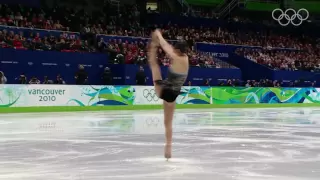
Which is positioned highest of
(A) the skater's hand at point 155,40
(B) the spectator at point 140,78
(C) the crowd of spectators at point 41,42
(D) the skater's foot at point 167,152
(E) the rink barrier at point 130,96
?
(C) the crowd of spectators at point 41,42

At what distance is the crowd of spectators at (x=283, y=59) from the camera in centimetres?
3291

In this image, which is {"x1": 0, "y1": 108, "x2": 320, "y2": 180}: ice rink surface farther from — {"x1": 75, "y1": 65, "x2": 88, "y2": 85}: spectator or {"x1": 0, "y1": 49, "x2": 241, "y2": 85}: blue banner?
{"x1": 75, "y1": 65, "x2": 88, "y2": 85}: spectator

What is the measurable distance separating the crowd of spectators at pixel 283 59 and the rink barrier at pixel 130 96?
3.69 metres

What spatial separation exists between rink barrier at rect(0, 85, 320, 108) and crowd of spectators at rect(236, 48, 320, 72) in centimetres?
369

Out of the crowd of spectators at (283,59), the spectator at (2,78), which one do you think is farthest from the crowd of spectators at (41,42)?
the crowd of spectators at (283,59)

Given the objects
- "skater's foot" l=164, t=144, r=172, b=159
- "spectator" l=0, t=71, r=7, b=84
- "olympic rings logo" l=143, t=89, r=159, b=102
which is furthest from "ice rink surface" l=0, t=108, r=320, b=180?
"olympic rings logo" l=143, t=89, r=159, b=102

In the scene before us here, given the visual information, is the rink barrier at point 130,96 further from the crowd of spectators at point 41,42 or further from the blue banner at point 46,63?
A: the crowd of spectators at point 41,42

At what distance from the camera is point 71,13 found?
27953 millimetres

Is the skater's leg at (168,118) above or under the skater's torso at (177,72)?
under

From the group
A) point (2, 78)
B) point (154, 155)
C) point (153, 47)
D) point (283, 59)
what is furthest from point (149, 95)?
Answer: point (153, 47)

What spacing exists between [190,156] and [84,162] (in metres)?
1.60

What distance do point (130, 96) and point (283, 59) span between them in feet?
52.6

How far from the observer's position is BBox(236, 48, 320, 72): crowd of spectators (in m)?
32.9

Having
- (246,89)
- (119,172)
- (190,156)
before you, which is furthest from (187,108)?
(119,172)
